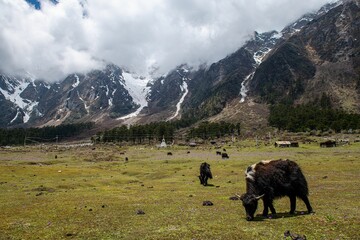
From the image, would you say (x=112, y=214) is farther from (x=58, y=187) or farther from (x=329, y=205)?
(x=58, y=187)

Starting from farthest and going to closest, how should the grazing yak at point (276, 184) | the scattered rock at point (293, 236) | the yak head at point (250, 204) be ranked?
the grazing yak at point (276, 184) → the yak head at point (250, 204) → the scattered rock at point (293, 236)

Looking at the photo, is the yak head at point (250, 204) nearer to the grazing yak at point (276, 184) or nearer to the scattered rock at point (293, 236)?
the grazing yak at point (276, 184)

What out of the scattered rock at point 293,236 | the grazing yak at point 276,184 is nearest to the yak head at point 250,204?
the grazing yak at point 276,184

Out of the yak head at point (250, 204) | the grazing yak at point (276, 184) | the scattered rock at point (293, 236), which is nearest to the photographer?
the scattered rock at point (293, 236)

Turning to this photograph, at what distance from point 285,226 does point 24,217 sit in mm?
19121

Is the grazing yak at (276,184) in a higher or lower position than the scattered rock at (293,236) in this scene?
higher

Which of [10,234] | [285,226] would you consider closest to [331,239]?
[285,226]

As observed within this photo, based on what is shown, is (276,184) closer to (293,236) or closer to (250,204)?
(250,204)

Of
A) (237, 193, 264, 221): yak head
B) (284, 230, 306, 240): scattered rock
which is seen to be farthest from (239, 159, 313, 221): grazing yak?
(284, 230, 306, 240): scattered rock

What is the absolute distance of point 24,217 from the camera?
25406 millimetres

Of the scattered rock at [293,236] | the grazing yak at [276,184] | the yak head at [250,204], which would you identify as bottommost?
the scattered rock at [293,236]

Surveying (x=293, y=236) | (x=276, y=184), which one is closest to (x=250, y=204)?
(x=276, y=184)

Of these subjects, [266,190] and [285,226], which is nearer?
[285,226]

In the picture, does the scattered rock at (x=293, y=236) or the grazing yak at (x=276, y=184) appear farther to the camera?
the grazing yak at (x=276, y=184)
